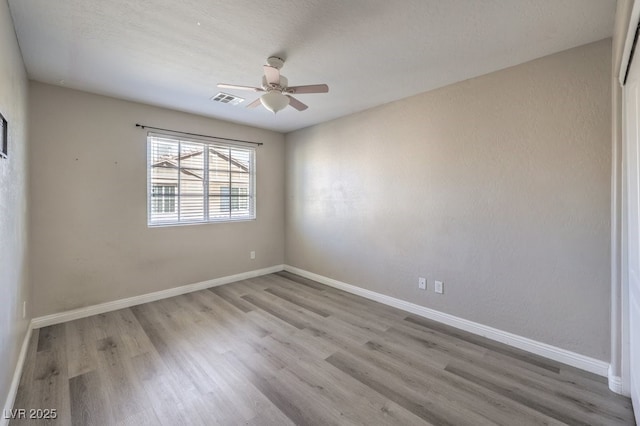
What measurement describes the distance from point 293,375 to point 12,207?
2.32 metres

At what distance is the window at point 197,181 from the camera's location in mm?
3631

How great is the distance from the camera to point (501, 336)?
256 cm

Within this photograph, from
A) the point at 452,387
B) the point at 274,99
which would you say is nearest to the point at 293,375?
the point at 452,387

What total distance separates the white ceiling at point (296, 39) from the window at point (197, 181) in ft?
3.16

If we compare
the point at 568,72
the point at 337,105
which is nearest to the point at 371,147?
the point at 337,105

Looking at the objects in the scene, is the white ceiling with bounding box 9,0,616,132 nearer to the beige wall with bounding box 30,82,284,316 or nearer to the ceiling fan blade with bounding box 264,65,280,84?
the ceiling fan blade with bounding box 264,65,280,84

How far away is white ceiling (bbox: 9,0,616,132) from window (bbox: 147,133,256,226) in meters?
0.96

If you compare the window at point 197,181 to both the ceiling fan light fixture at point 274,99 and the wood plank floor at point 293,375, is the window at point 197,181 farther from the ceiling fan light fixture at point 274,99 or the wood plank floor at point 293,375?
the ceiling fan light fixture at point 274,99

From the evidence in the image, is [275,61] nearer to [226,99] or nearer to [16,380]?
[226,99]

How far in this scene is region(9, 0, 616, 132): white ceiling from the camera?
1.75 meters

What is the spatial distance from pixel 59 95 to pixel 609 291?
530 centimetres

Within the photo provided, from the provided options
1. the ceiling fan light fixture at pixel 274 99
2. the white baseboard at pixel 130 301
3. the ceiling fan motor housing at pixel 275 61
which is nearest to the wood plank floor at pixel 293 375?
the white baseboard at pixel 130 301

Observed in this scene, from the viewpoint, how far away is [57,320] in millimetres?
2928

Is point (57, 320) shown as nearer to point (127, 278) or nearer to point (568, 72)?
point (127, 278)
